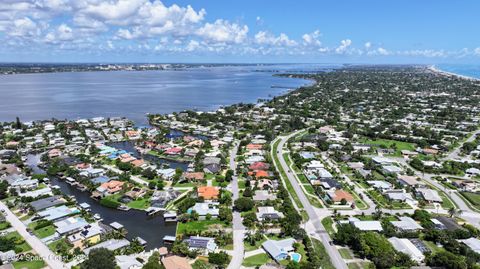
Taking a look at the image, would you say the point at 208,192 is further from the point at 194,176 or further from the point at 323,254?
the point at 323,254

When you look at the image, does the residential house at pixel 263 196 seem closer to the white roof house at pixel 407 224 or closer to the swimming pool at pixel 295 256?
the swimming pool at pixel 295 256

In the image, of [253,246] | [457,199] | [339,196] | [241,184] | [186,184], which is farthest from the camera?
[186,184]

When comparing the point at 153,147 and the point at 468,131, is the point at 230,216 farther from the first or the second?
the point at 468,131

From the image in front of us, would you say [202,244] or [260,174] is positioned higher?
[260,174]

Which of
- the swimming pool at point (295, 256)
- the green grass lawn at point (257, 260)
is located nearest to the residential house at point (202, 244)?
the green grass lawn at point (257, 260)

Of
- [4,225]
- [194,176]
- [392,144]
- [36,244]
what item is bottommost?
[36,244]

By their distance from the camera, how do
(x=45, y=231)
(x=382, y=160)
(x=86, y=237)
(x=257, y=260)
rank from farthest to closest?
(x=382, y=160) < (x=45, y=231) < (x=86, y=237) < (x=257, y=260)

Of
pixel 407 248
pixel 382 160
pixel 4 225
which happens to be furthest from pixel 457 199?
pixel 4 225

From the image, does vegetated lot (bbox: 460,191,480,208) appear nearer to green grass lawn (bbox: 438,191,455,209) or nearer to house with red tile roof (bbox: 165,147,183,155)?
green grass lawn (bbox: 438,191,455,209)
